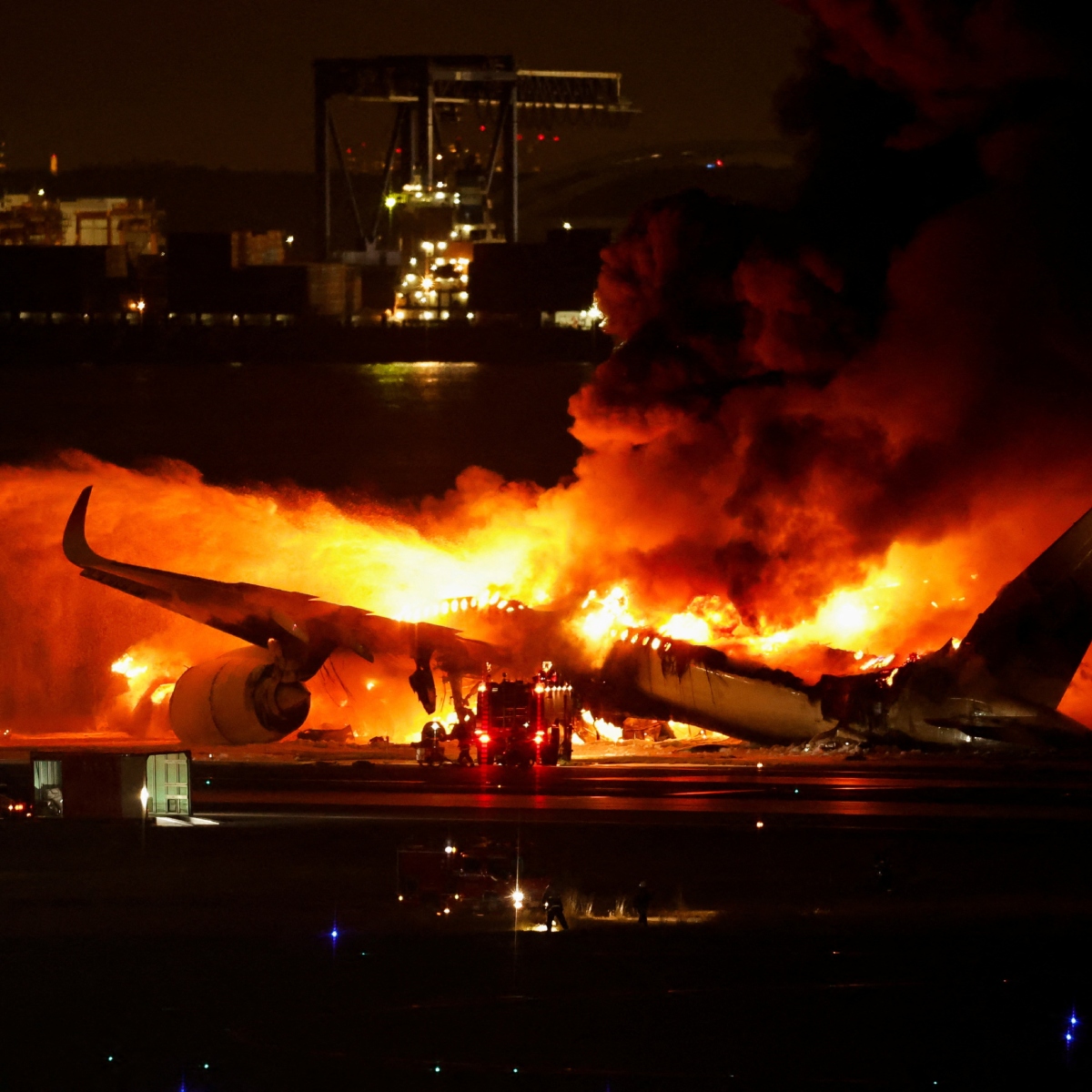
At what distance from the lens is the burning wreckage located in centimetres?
4644

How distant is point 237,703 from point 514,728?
8189 millimetres

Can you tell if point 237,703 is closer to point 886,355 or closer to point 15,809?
point 15,809

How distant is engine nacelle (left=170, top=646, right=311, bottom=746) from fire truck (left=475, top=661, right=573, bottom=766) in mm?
6545

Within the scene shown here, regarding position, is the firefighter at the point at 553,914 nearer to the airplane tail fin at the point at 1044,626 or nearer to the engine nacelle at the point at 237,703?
the airplane tail fin at the point at 1044,626

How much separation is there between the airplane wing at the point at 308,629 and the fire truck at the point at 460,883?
788 inches

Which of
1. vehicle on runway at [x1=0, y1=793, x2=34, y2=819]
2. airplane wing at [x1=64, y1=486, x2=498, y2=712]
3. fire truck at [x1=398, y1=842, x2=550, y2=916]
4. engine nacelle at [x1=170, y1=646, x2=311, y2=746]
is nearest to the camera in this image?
fire truck at [x1=398, y1=842, x2=550, y2=916]

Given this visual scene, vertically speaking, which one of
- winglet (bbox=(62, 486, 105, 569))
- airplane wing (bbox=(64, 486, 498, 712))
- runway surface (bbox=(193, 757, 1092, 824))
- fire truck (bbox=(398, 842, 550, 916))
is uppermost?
winglet (bbox=(62, 486, 105, 569))

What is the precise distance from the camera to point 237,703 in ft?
166

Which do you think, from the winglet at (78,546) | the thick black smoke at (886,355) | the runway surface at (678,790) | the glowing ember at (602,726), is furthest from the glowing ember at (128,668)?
the glowing ember at (602,726)

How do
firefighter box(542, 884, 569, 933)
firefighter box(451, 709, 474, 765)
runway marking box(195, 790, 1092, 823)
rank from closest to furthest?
firefighter box(542, 884, 569, 933)
runway marking box(195, 790, 1092, 823)
firefighter box(451, 709, 474, 765)

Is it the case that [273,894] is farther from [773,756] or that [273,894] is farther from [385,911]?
[773,756]

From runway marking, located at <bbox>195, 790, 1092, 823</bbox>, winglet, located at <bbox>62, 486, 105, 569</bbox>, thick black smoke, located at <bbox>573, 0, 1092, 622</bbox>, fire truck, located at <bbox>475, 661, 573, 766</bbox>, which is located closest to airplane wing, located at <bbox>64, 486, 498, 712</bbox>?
winglet, located at <bbox>62, 486, 105, 569</bbox>

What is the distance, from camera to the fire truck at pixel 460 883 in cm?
2995

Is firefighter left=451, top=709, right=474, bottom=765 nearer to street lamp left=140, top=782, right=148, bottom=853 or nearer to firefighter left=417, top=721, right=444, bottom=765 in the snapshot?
firefighter left=417, top=721, right=444, bottom=765
